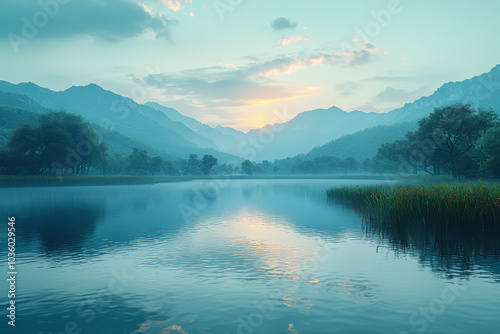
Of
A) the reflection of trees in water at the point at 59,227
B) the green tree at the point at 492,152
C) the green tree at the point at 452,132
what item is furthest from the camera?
the green tree at the point at 452,132

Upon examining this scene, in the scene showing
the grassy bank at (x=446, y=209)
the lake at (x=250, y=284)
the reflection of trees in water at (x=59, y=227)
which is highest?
A: the grassy bank at (x=446, y=209)

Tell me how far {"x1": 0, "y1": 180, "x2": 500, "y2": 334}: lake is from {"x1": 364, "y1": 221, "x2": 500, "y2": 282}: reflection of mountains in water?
0.37 feet

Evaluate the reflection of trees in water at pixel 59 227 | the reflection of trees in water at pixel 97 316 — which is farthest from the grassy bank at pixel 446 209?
the reflection of trees in water at pixel 59 227

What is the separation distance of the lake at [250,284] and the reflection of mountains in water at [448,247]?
0.11 meters

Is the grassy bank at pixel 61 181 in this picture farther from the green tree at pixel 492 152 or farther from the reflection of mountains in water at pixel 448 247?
the green tree at pixel 492 152

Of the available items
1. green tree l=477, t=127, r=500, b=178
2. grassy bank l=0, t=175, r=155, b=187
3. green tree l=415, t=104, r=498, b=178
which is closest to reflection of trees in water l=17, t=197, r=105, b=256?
green tree l=477, t=127, r=500, b=178

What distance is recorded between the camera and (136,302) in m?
13.1

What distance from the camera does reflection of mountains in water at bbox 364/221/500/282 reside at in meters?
17.2

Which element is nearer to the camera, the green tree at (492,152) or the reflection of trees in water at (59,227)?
the reflection of trees in water at (59,227)

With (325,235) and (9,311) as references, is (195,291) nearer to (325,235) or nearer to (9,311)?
(9,311)

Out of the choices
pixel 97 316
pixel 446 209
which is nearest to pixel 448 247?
pixel 446 209

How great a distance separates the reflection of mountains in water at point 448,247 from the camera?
17250mm

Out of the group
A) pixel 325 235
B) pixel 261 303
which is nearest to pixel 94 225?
pixel 325 235

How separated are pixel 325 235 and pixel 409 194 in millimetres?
7805
